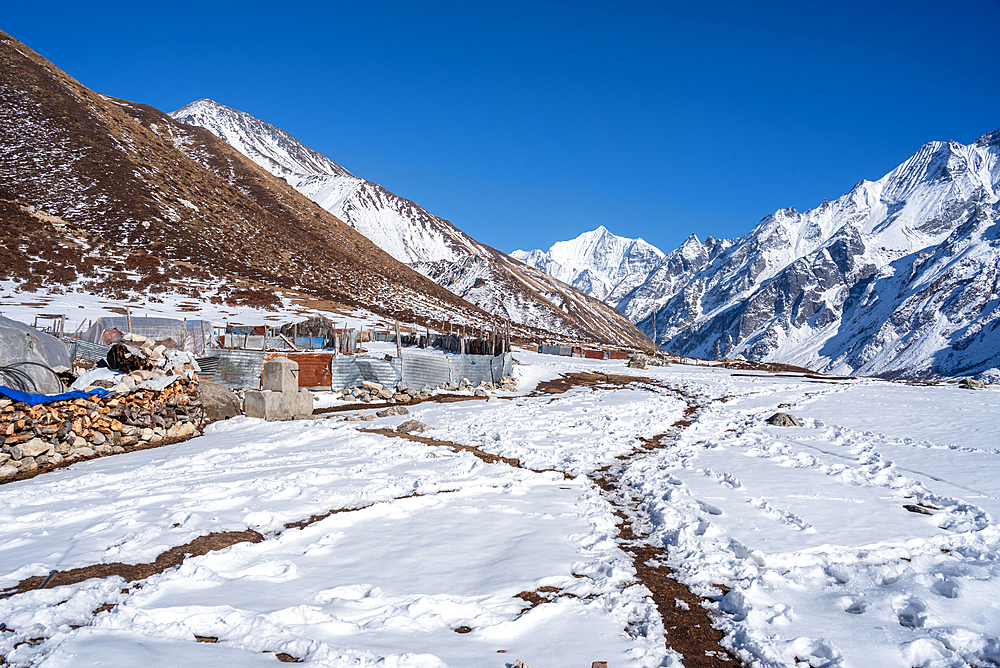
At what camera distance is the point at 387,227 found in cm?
14000

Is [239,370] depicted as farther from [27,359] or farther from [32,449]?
[32,449]

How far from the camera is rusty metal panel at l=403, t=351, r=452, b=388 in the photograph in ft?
73.8

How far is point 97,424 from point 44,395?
1.18 meters

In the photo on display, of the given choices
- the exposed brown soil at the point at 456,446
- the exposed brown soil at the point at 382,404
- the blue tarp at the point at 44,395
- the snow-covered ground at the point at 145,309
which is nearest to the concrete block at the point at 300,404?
the exposed brown soil at the point at 382,404

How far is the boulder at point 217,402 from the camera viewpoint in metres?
13.6

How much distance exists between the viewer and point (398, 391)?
2169 cm

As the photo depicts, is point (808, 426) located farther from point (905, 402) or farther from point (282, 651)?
point (282, 651)

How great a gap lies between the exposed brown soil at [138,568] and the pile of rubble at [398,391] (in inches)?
547

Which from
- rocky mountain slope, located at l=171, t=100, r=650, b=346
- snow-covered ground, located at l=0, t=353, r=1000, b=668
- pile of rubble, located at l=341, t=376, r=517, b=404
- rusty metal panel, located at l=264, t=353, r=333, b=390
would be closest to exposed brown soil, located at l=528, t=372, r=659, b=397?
pile of rubble, located at l=341, t=376, r=517, b=404

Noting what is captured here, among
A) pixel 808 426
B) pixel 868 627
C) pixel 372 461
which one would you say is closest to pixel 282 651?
pixel 868 627

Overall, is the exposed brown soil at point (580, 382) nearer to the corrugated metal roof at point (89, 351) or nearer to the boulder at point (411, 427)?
the boulder at point (411, 427)

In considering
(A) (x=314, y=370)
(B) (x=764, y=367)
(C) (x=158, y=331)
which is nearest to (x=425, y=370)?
(A) (x=314, y=370)

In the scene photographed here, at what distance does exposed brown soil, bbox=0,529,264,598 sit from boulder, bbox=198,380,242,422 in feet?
28.4

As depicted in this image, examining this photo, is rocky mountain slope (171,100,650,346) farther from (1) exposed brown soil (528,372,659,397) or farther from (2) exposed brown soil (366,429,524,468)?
(2) exposed brown soil (366,429,524,468)
